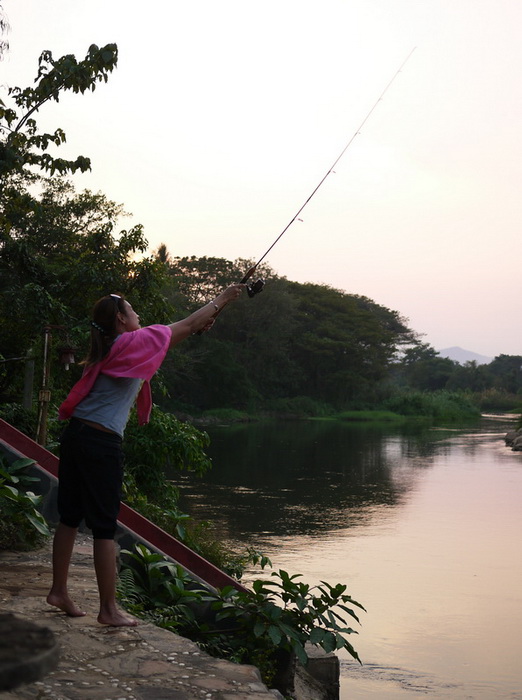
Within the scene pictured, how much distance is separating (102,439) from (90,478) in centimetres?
15

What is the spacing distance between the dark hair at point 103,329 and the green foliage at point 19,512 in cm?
108

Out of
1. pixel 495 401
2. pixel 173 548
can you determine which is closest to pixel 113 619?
pixel 173 548

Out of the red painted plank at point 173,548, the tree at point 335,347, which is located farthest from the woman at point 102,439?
the tree at point 335,347

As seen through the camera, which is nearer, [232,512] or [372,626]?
[372,626]

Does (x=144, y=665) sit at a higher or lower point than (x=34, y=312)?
lower

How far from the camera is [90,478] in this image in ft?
11.0

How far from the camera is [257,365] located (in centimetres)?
5012

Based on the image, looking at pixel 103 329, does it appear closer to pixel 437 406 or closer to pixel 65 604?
pixel 65 604

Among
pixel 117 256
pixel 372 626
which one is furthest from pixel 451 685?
pixel 117 256

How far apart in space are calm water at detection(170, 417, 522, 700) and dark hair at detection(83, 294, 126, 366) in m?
3.03

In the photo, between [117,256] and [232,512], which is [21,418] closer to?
[232,512]

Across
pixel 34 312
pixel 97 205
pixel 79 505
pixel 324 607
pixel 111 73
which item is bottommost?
pixel 324 607

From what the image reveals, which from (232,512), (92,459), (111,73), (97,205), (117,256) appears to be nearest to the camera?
(92,459)

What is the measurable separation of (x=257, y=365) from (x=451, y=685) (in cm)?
4444
